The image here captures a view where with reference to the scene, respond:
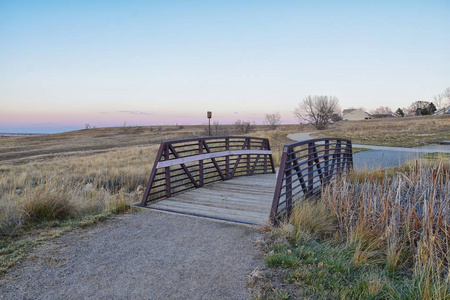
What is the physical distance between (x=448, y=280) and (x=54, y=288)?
4.05 m

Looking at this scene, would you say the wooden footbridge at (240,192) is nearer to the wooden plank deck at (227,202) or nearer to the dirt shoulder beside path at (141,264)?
the wooden plank deck at (227,202)

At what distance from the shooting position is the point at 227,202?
6.83 metres

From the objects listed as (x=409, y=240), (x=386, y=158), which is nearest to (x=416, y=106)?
(x=386, y=158)

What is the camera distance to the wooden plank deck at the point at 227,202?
19.2 ft

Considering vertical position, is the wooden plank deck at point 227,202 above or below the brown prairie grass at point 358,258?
above

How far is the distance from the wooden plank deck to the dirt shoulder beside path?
557 mm

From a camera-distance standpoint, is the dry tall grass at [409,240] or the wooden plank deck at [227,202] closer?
the dry tall grass at [409,240]

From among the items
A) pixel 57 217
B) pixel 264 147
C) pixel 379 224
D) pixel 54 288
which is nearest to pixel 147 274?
pixel 54 288

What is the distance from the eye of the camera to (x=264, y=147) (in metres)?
11.6

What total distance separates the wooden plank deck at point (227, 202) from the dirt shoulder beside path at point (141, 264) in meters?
0.56

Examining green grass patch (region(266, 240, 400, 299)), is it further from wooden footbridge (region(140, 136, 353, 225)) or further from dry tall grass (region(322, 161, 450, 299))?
wooden footbridge (region(140, 136, 353, 225))

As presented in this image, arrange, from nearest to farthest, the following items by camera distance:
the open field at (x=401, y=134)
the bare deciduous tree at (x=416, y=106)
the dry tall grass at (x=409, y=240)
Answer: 1. the dry tall grass at (x=409, y=240)
2. the open field at (x=401, y=134)
3. the bare deciduous tree at (x=416, y=106)

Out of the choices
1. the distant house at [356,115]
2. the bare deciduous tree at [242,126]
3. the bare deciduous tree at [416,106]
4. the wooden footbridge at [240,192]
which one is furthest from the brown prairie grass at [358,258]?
the distant house at [356,115]

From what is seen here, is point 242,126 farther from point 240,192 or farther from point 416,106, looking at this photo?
point 416,106
